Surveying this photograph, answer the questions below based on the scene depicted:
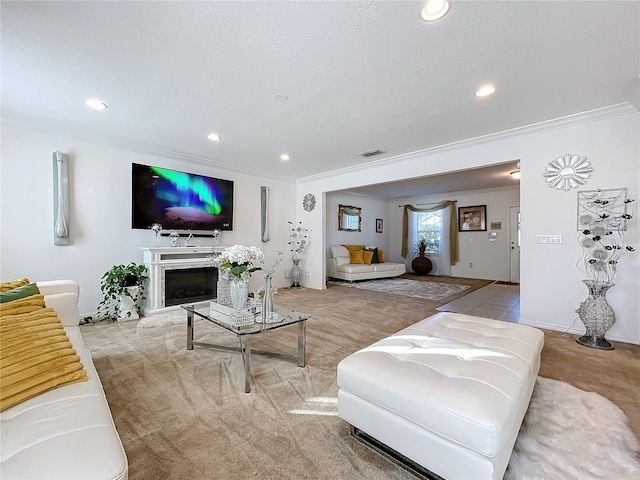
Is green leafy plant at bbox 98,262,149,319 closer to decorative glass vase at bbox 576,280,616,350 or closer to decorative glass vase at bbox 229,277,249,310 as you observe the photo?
decorative glass vase at bbox 229,277,249,310

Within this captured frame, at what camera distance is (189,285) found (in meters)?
4.30

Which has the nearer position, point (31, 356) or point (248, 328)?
point (31, 356)

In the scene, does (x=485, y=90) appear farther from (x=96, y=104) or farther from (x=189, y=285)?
(x=189, y=285)

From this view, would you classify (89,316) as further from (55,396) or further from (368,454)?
(368,454)

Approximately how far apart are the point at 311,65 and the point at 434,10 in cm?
89

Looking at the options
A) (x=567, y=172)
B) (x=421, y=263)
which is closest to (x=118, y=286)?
(x=567, y=172)

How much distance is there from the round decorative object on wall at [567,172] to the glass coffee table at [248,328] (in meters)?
3.20

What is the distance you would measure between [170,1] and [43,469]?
2127 millimetres

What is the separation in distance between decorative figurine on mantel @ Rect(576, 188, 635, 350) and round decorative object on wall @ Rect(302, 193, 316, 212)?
422 centimetres

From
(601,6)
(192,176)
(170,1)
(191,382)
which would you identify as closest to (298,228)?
(192,176)

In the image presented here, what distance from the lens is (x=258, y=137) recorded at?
366 centimetres

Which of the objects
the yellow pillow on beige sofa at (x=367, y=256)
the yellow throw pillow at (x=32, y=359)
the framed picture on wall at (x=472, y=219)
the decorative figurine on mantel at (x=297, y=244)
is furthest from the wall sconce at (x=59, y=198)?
the framed picture on wall at (x=472, y=219)

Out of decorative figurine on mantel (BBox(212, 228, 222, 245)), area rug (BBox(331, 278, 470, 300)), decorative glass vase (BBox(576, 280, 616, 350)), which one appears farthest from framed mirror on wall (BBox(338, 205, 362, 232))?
decorative glass vase (BBox(576, 280, 616, 350))

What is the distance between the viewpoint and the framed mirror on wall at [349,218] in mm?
7707
